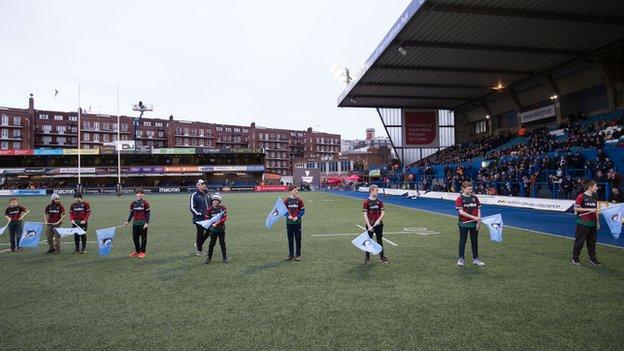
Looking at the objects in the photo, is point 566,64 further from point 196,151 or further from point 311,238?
point 196,151

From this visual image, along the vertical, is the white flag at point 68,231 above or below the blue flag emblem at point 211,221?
below

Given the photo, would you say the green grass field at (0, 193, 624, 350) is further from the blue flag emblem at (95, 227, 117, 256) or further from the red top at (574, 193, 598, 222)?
the red top at (574, 193, 598, 222)

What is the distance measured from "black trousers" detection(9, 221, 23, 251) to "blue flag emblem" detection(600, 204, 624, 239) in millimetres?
17139

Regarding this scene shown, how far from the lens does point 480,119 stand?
47.2m

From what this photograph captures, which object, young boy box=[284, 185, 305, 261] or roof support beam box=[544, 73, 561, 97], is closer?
young boy box=[284, 185, 305, 261]

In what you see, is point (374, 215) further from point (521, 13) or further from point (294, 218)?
point (521, 13)

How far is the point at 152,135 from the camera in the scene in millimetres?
100625

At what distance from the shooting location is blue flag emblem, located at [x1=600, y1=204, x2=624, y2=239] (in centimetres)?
891

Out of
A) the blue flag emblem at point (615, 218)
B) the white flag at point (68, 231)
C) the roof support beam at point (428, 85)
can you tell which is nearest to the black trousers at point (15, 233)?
the white flag at point (68, 231)

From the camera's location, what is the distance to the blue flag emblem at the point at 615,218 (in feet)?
29.2

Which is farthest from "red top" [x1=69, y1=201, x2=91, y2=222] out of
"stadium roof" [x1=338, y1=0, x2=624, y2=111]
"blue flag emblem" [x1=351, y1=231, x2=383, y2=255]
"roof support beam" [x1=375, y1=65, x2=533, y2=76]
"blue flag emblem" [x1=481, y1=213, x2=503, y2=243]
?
"roof support beam" [x1=375, y1=65, x2=533, y2=76]

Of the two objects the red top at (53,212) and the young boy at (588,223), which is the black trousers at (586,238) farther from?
the red top at (53,212)

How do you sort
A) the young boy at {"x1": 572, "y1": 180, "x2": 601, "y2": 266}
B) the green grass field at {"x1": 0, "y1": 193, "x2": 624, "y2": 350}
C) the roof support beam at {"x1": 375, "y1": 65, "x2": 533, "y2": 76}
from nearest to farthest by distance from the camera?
the green grass field at {"x1": 0, "y1": 193, "x2": 624, "y2": 350}
the young boy at {"x1": 572, "y1": 180, "x2": 601, "y2": 266}
the roof support beam at {"x1": 375, "y1": 65, "x2": 533, "y2": 76}

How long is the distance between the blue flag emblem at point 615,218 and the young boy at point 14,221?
1673 cm
